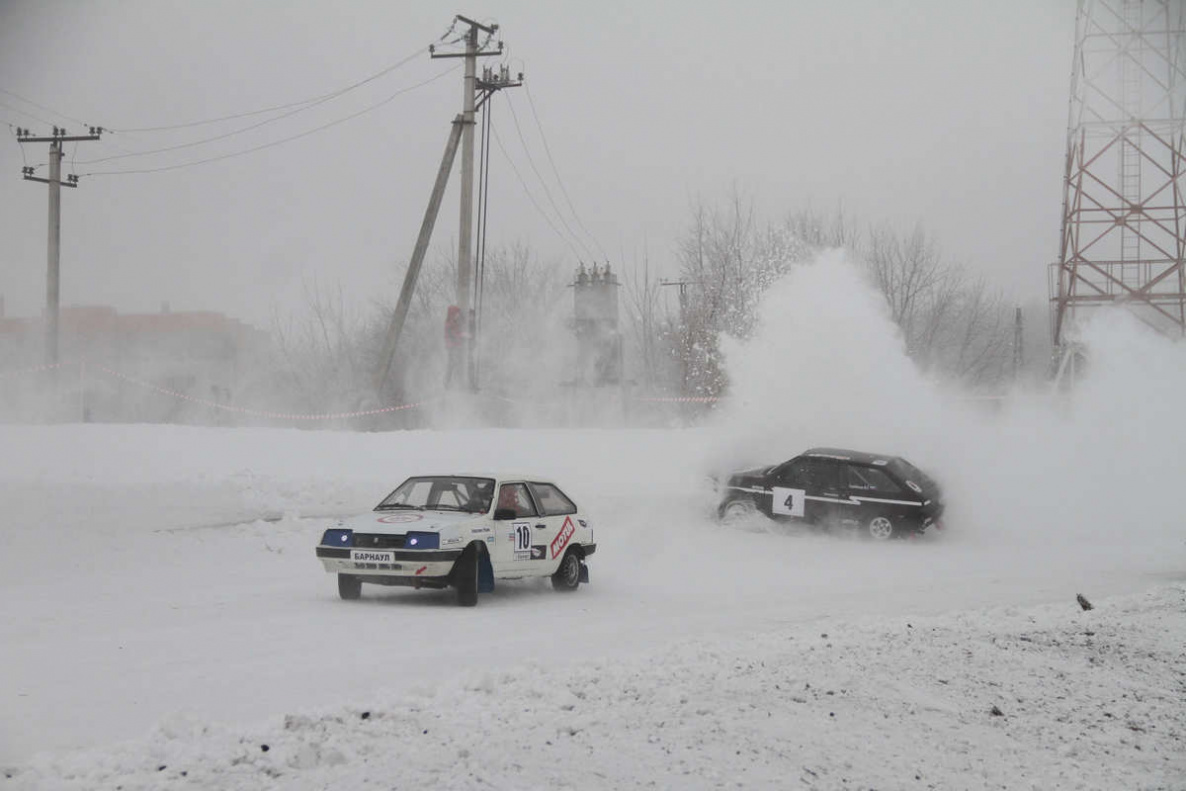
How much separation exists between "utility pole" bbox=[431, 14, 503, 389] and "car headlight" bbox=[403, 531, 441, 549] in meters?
16.6

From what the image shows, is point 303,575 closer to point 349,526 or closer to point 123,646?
point 349,526

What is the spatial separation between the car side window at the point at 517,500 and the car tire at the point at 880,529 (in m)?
8.03

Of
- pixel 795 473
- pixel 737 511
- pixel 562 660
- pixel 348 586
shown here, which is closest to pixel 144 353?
pixel 737 511

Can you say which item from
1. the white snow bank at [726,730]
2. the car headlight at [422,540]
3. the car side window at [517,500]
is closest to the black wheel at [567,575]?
the car side window at [517,500]

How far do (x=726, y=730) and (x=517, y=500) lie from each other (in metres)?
6.39

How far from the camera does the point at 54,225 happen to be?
30.7m

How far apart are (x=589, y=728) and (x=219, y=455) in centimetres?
1514

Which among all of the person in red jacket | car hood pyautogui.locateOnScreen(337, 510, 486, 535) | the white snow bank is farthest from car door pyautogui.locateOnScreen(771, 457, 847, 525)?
the person in red jacket

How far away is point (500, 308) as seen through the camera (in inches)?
2211

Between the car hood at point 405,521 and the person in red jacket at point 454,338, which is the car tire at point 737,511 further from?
the person in red jacket at point 454,338

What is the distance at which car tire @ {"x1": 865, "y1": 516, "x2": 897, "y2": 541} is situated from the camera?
19047 millimetres

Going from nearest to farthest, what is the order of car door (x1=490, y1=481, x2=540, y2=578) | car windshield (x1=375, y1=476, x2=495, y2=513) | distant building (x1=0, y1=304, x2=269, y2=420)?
1. car door (x1=490, y1=481, x2=540, y2=578)
2. car windshield (x1=375, y1=476, x2=495, y2=513)
3. distant building (x1=0, y1=304, x2=269, y2=420)

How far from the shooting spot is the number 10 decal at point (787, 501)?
19672mm

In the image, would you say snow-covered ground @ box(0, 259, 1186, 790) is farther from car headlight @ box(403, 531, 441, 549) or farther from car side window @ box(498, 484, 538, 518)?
car side window @ box(498, 484, 538, 518)
